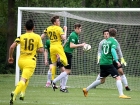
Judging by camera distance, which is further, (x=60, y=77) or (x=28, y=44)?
(x=60, y=77)

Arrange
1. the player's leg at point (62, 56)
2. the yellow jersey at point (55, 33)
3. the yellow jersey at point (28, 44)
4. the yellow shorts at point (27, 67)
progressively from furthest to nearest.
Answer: the player's leg at point (62, 56) → the yellow jersey at point (55, 33) → the yellow jersey at point (28, 44) → the yellow shorts at point (27, 67)

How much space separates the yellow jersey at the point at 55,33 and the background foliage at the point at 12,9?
19.8m

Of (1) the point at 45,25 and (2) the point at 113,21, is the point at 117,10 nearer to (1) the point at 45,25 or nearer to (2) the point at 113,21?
(2) the point at 113,21

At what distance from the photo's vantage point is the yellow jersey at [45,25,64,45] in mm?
17422

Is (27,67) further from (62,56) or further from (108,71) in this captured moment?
(62,56)

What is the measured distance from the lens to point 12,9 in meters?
38.7

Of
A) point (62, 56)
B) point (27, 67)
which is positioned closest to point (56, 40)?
point (62, 56)

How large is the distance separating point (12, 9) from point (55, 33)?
21434 mm

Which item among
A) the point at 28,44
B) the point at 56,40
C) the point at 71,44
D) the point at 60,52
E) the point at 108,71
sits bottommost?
the point at 108,71

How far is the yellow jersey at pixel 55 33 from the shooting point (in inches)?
686

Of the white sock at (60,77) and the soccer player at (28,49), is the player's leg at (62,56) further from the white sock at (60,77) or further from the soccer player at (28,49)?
the soccer player at (28,49)

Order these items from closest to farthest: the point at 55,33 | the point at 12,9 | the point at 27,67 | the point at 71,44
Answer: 1. the point at 27,67
2. the point at 55,33
3. the point at 71,44
4. the point at 12,9

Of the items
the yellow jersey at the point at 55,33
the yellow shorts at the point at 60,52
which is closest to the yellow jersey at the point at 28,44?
the yellow jersey at the point at 55,33

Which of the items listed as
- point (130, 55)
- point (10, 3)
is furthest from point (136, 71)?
point (10, 3)
